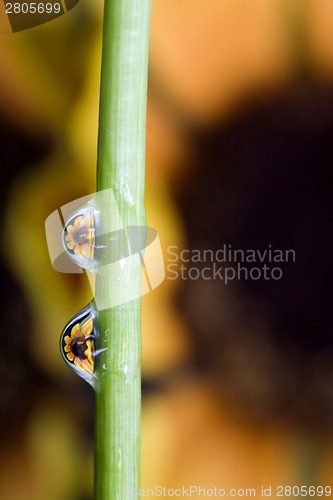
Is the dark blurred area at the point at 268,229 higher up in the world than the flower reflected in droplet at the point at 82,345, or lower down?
higher up

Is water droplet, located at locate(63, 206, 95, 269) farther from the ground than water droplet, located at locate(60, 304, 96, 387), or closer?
farther from the ground

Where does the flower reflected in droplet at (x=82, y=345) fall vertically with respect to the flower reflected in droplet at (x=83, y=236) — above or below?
below

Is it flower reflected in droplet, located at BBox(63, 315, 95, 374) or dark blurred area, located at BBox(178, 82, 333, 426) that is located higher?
dark blurred area, located at BBox(178, 82, 333, 426)

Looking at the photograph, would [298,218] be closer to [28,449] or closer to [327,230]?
[327,230]
